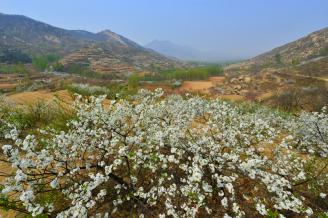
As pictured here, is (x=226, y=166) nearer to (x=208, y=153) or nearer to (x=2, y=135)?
(x=208, y=153)

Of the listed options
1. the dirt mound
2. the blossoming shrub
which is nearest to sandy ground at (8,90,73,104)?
the blossoming shrub

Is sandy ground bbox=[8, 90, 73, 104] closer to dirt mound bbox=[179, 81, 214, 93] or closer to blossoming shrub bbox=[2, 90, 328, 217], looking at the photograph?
blossoming shrub bbox=[2, 90, 328, 217]

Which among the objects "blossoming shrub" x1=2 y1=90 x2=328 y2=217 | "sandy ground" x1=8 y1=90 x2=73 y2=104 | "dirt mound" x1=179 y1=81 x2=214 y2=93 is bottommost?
"dirt mound" x1=179 y1=81 x2=214 y2=93

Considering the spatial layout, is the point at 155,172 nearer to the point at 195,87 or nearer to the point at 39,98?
the point at 39,98

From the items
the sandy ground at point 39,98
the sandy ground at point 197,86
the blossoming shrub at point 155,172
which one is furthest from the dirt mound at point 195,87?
the blossoming shrub at point 155,172

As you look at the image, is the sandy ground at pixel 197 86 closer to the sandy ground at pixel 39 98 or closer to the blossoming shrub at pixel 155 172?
the sandy ground at pixel 39 98

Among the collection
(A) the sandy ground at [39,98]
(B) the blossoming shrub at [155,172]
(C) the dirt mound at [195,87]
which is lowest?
(C) the dirt mound at [195,87]

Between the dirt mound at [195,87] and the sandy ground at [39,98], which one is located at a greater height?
the sandy ground at [39,98]

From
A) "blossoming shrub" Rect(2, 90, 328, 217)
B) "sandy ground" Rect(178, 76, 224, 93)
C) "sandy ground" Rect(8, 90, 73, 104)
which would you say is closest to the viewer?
"blossoming shrub" Rect(2, 90, 328, 217)

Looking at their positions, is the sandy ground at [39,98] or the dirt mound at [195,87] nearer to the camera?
the sandy ground at [39,98]

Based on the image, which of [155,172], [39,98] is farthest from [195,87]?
[155,172]

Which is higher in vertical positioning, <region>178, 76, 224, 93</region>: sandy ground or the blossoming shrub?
the blossoming shrub

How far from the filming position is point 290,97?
29078mm

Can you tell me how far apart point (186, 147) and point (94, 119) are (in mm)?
2244
